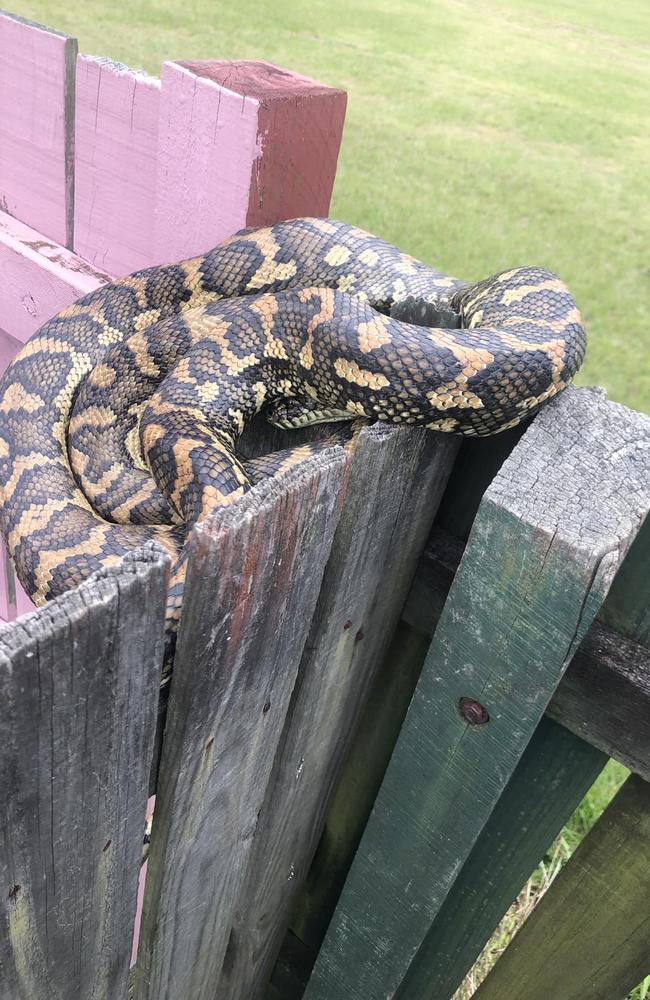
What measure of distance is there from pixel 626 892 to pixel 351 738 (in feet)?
2.30

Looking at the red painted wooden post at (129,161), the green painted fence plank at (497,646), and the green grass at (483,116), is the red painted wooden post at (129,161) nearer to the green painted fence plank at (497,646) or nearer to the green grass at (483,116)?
the green painted fence plank at (497,646)

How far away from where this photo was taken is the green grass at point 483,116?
6.17 m

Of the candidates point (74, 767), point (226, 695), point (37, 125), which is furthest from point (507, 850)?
point (37, 125)

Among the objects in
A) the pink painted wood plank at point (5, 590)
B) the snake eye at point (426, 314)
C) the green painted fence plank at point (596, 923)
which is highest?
the snake eye at point (426, 314)

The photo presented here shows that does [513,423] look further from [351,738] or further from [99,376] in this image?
[99,376]

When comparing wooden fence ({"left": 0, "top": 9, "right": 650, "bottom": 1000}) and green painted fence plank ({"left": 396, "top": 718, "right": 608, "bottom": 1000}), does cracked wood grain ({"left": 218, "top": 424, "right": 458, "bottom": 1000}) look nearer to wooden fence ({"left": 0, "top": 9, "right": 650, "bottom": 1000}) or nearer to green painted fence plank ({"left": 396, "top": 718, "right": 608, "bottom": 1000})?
wooden fence ({"left": 0, "top": 9, "right": 650, "bottom": 1000})

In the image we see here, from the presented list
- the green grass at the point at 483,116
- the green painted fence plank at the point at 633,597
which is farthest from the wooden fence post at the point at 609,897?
the green grass at the point at 483,116

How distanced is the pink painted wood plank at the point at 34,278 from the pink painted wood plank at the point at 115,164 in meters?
0.08

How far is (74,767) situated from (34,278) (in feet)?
6.37

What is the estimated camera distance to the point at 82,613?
1.00m

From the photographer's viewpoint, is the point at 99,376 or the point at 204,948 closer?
the point at 204,948

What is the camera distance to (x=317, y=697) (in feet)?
5.62

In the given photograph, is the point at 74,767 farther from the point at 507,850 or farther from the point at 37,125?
the point at 37,125

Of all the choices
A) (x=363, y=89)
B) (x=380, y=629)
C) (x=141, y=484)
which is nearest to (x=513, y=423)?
(x=380, y=629)
